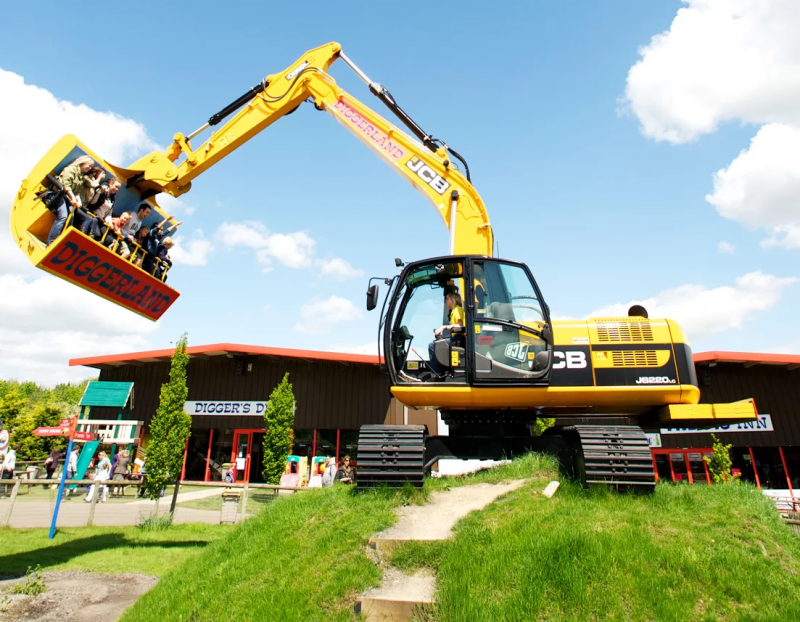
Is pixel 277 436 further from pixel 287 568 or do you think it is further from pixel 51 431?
pixel 287 568

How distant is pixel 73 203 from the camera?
720cm

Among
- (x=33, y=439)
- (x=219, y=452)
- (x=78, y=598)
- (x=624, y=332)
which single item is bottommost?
(x=78, y=598)

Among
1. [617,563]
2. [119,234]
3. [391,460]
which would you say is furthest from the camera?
[119,234]

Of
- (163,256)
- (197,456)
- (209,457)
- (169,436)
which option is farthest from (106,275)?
(197,456)

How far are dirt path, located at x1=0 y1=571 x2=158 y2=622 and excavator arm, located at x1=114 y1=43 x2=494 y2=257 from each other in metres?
6.33

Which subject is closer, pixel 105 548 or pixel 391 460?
pixel 391 460

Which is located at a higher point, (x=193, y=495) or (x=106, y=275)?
(x=106, y=275)

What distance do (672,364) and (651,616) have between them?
3.81 m

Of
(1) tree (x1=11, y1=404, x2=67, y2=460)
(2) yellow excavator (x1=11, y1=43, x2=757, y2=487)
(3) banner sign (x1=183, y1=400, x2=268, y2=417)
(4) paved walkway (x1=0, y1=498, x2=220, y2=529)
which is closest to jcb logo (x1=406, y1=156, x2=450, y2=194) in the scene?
(2) yellow excavator (x1=11, y1=43, x2=757, y2=487)

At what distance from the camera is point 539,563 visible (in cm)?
363

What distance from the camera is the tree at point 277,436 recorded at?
1777cm

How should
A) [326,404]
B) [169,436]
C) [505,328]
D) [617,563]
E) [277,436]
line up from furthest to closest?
[326,404], [277,436], [169,436], [505,328], [617,563]

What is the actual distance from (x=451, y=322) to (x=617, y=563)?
3502mm

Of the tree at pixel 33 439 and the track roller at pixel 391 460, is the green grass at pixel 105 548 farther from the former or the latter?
the tree at pixel 33 439
